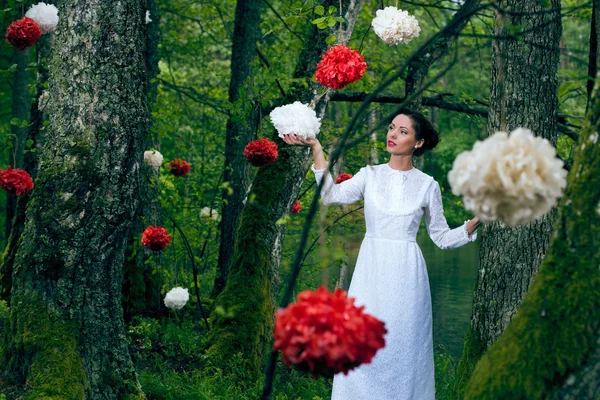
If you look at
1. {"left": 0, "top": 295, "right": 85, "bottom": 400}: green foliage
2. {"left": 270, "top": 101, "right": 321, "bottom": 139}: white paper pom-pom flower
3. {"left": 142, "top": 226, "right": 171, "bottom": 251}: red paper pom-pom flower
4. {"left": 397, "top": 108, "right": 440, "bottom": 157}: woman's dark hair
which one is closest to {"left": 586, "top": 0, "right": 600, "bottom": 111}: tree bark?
{"left": 397, "top": 108, "right": 440, "bottom": 157}: woman's dark hair

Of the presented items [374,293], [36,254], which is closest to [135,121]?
[36,254]

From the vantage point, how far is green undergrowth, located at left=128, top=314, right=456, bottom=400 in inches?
186

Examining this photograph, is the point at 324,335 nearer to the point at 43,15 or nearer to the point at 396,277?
the point at 396,277

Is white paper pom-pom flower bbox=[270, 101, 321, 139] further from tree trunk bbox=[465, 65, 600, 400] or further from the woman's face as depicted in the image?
tree trunk bbox=[465, 65, 600, 400]

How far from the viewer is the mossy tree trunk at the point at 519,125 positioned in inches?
159

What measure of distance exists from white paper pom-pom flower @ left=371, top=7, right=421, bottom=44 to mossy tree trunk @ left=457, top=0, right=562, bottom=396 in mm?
494

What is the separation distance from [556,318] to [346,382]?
85.9 inches

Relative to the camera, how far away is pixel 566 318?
6.18 feet

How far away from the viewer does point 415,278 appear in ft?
12.9

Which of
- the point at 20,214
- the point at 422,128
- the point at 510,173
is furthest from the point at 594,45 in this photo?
the point at 20,214

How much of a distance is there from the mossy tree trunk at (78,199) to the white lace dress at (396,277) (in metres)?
1.08

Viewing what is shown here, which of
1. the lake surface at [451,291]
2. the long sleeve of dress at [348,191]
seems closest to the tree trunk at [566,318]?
the long sleeve of dress at [348,191]

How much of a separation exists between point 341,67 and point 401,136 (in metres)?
0.60

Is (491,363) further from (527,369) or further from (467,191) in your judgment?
(467,191)
